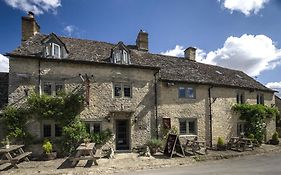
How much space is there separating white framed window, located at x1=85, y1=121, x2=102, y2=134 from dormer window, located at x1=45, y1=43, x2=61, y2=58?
513cm

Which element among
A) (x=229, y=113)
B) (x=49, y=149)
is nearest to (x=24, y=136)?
(x=49, y=149)

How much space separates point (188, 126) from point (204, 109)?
2.08m

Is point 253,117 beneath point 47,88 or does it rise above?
beneath

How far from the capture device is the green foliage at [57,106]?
44.8 feet

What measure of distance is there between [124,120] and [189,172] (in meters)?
6.95

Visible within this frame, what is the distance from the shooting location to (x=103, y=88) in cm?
1543

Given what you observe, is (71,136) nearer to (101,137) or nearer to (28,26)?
(101,137)

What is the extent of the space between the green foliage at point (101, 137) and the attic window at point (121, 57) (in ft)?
17.0

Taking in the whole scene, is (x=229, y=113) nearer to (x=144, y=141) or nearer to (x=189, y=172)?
(x=144, y=141)

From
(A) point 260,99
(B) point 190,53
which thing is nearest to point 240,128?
(A) point 260,99

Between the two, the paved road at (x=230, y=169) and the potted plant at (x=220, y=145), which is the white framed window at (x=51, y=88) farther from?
the potted plant at (x=220, y=145)

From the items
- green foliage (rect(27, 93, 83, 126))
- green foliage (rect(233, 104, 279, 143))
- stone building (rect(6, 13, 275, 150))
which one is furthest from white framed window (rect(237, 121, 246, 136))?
green foliage (rect(27, 93, 83, 126))

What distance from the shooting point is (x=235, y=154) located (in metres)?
14.7

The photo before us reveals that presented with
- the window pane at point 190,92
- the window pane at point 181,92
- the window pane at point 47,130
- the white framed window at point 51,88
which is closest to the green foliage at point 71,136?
the window pane at point 47,130
